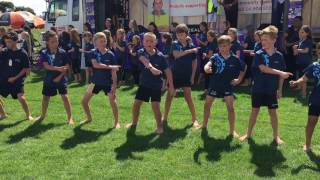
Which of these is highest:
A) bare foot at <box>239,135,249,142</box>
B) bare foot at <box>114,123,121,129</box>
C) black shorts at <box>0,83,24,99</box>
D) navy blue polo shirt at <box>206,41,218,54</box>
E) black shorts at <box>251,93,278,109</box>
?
navy blue polo shirt at <box>206,41,218,54</box>

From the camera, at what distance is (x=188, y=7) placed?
14.9 metres

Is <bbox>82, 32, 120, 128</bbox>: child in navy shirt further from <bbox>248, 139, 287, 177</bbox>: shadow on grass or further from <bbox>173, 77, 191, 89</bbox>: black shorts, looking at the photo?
<bbox>248, 139, 287, 177</bbox>: shadow on grass

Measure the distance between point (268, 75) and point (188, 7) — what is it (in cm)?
893

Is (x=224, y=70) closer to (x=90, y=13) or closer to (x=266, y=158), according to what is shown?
(x=266, y=158)

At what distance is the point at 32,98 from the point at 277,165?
677cm

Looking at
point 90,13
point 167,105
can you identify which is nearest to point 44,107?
point 167,105

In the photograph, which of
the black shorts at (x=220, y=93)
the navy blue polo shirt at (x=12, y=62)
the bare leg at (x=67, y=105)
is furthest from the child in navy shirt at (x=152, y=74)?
the navy blue polo shirt at (x=12, y=62)

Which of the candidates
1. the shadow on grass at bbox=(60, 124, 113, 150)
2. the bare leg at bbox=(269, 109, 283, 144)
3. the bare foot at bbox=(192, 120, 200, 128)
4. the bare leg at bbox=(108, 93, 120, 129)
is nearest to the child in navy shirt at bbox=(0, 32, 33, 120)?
the shadow on grass at bbox=(60, 124, 113, 150)

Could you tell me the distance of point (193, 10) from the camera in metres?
14.8

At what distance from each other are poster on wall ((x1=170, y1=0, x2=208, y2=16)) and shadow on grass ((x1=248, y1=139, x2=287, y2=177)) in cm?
855

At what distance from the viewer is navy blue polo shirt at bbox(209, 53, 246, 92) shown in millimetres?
6633

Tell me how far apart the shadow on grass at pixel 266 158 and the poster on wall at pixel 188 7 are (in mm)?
8550

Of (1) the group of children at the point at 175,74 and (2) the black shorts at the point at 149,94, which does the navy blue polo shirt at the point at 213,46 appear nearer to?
(1) the group of children at the point at 175,74

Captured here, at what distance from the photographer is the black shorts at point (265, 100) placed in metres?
6.34
